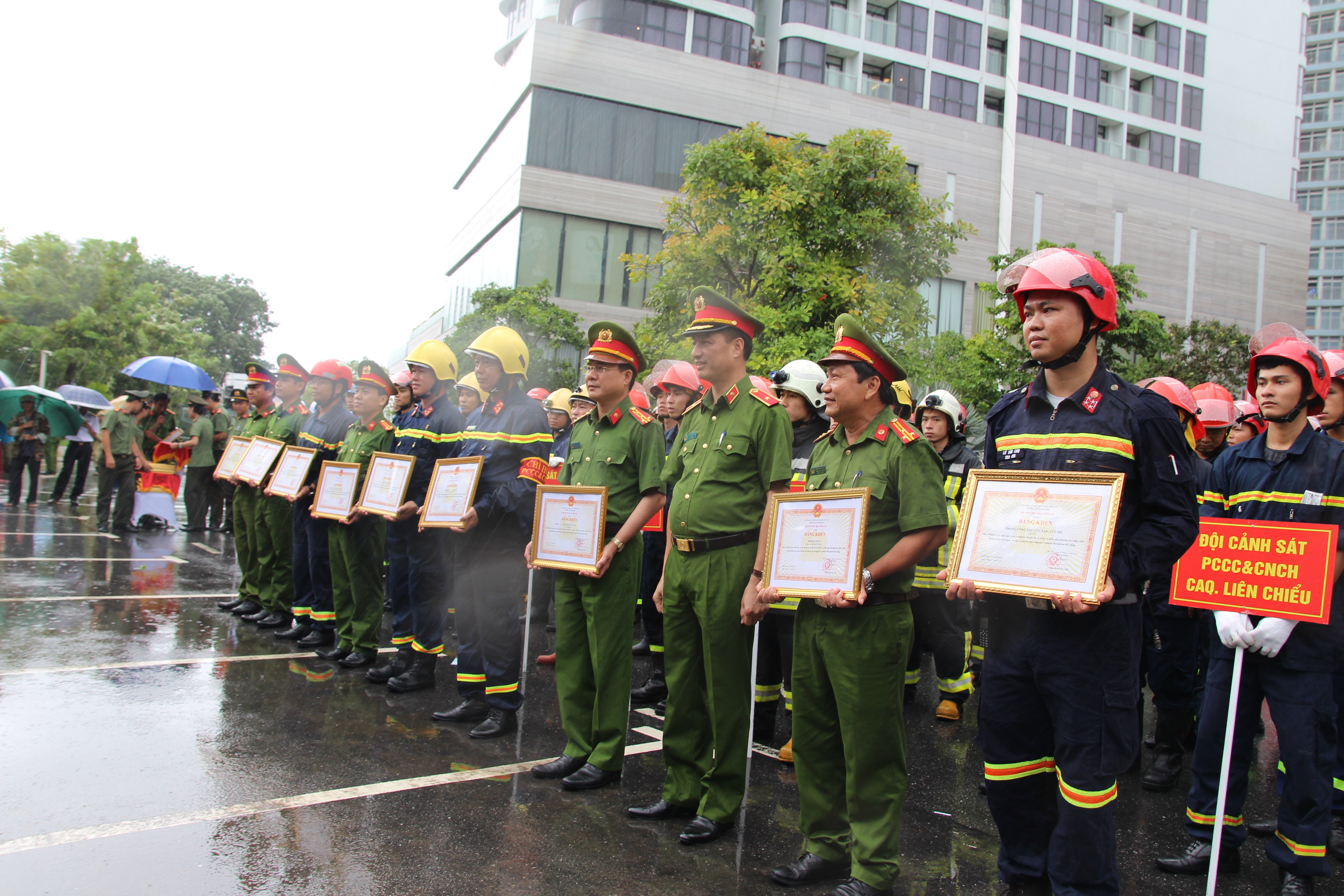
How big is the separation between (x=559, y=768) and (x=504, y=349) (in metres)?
2.61

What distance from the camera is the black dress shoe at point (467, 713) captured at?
18.8 feet

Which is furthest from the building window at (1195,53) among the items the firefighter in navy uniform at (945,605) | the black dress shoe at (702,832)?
the black dress shoe at (702,832)

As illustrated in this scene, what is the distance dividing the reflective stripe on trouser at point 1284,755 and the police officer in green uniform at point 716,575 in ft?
6.92

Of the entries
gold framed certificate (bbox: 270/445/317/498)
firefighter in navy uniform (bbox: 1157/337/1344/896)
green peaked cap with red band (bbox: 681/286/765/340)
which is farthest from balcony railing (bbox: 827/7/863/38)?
firefighter in navy uniform (bbox: 1157/337/1344/896)

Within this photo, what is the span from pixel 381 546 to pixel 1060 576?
5.71 meters

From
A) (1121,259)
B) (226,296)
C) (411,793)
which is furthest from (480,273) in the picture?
(226,296)

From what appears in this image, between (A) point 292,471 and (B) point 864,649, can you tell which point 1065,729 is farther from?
(A) point 292,471

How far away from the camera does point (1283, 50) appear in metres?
50.4

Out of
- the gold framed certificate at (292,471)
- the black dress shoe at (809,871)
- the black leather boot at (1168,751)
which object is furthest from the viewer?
the gold framed certificate at (292,471)

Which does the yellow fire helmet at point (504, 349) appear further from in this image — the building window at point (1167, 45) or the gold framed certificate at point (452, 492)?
the building window at point (1167, 45)

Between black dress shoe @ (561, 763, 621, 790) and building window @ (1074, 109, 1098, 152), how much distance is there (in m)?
48.7

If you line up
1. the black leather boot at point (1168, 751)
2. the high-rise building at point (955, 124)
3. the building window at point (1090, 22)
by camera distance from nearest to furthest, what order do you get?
the black leather boot at point (1168, 751), the high-rise building at point (955, 124), the building window at point (1090, 22)

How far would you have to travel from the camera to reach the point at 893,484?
3680 mm

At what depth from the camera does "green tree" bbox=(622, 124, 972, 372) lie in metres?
18.1
